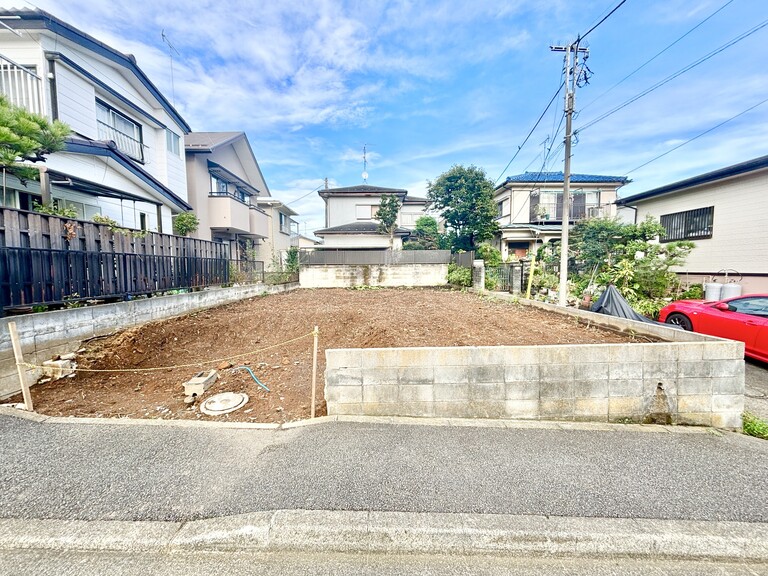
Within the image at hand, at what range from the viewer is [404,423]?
310cm

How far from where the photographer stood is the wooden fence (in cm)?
409

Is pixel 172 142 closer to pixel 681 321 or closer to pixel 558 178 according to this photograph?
pixel 681 321

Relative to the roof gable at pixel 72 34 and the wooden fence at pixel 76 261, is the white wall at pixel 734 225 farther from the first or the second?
the roof gable at pixel 72 34

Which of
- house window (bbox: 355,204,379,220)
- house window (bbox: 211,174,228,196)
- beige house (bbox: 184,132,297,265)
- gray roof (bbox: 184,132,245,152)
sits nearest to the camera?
gray roof (bbox: 184,132,245,152)

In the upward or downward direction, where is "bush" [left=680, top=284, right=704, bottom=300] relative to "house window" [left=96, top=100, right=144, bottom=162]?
downward

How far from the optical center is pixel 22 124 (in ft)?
16.8

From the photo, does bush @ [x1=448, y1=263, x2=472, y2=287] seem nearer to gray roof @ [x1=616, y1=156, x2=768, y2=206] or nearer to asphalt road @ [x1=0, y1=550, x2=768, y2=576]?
gray roof @ [x1=616, y1=156, x2=768, y2=206]

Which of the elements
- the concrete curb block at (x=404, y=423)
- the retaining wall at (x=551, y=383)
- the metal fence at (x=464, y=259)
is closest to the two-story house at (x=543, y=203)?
the metal fence at (x=464, y=259)

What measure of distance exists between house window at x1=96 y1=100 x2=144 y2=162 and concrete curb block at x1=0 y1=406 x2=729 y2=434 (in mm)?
9897

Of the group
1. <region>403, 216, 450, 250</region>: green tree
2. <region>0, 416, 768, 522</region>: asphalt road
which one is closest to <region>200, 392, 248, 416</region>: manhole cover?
<region>0, 416, 768, 522</region>: asphalt road

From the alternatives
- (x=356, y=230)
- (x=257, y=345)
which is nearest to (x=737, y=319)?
(x=257, y=345)

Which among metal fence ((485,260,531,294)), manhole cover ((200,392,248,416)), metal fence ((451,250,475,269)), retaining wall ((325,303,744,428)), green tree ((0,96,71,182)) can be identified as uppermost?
green tree ((0,96,71,182))

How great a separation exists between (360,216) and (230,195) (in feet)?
32.5

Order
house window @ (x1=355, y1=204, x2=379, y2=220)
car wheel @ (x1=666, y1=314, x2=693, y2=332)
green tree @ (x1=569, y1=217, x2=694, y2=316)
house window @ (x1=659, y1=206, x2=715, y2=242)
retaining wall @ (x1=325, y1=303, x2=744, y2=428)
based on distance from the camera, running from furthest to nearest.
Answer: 1. house window @ (x1=355, y1=204, x2=379, y2=220)
2. house window @ (x1=659, y1=206, x2=715, y2=242)
3. green tree @ (x1=569, y1=217, x2=694, y2=316)
4. car wheel @ (x1=666, y1=314, x2=693, y2=332)
5. retaining wall @ (x1=325, y1=303, x2=744, y2=428)
